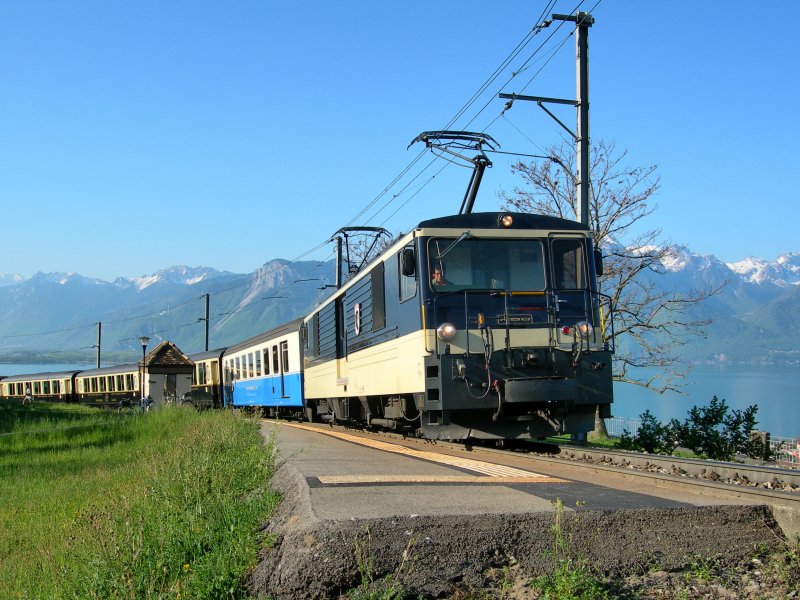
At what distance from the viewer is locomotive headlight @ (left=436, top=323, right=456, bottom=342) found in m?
11.5

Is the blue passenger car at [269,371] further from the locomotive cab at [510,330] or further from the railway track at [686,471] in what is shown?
the locomotive cab at [510,330]

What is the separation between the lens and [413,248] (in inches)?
475

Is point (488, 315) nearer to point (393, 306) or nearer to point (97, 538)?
point (393, 306)

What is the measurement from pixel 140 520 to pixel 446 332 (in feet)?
18.8

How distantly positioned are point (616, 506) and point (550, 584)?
52.9 inches

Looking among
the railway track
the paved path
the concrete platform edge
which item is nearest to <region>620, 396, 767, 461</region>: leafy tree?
the railway track

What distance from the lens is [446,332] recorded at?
1147 centimetres

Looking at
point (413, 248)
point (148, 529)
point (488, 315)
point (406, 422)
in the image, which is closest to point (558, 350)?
point (488, 315)

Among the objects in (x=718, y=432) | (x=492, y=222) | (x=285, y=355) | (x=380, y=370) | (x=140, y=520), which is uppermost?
(x=492, y=222)

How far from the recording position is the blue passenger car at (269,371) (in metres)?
24.9

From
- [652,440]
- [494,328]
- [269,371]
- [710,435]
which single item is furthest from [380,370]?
[269,371]

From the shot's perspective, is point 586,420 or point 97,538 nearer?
point 97,538

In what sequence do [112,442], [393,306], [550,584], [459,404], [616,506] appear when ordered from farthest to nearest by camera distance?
[112,442]
[393,306]
[459,404]
[616,506]
[550,584]

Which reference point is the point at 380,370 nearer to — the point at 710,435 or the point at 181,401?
the point at 710,435
